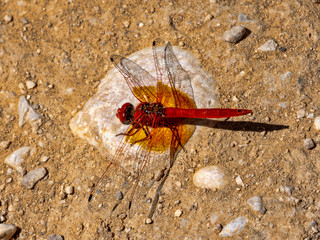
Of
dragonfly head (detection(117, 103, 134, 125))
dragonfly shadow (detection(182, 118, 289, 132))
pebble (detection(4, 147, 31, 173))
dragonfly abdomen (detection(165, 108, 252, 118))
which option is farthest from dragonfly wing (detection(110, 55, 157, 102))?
pebble (detection(4, 147, 31, 173))

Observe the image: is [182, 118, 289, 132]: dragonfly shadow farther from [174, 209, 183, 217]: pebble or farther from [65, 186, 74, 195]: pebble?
[65, 186, 74, 195]: pebble

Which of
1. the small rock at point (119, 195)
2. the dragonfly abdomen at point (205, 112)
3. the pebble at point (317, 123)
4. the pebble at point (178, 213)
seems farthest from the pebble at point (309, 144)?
the small rock at point (119, 195)

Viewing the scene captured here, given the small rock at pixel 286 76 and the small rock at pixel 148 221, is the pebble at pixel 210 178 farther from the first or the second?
the small rock at pixel 286 76

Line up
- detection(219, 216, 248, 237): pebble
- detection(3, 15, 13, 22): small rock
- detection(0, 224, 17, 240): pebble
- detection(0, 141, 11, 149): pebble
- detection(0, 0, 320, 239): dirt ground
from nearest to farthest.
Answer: detection(219, 216, 248, 237): pebble, detection(0, 0, 320, 239): dirt ground, detection(0, 224, 17, 240): pebble, detection(0, 141, 11, 149): pebble, detection(3, 15, 13, 22): small rock

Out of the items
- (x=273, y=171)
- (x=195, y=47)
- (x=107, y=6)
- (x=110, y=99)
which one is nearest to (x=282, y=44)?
(x=195, y=47)

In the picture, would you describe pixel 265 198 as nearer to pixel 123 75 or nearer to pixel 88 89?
pixel 123 75

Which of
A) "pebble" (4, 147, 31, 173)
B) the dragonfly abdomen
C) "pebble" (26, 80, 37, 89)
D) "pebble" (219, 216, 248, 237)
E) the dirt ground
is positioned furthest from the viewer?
"pebble" (26, 80, 37, 89)

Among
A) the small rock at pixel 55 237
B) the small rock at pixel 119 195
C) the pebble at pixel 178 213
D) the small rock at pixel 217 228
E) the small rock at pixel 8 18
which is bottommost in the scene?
the small rock at pixel 217 228
